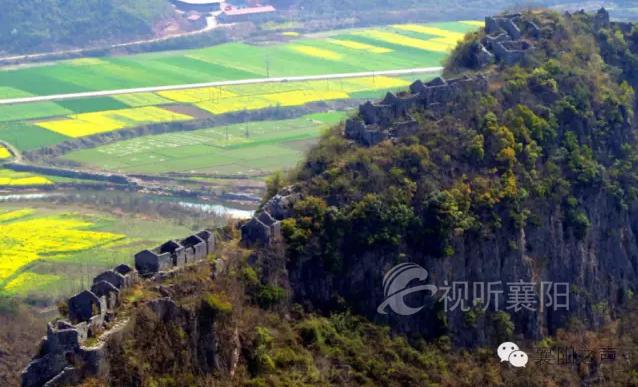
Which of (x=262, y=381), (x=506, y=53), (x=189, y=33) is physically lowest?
(x=189, y=33)

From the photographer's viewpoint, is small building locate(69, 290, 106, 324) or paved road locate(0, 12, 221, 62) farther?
paved road locate(0, 12, 221, 62)

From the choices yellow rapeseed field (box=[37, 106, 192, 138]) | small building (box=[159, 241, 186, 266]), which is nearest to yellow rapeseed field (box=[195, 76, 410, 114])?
yellow rapeseed field (box=[37, 106, 192, 138])

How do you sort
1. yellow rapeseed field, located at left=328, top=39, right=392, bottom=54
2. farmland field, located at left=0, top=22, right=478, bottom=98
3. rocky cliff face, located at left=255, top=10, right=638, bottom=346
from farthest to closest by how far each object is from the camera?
yellow rapeseed field, located at left=328, top=39, right=392, bottom=54 < farmland field, located at left=0, top=22, right=478, bottom=98 < rocky cliff face, located at left=255, top=10, right=638, bottom=346

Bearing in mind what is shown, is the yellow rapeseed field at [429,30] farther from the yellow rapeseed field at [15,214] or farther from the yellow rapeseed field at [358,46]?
the yellow rapeseed field at [15,214]

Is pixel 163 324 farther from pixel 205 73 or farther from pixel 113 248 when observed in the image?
pixel 205 73

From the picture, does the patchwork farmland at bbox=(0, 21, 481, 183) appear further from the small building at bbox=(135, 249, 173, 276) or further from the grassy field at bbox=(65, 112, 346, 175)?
the small building at bbox=(135, 249, 173, 276)

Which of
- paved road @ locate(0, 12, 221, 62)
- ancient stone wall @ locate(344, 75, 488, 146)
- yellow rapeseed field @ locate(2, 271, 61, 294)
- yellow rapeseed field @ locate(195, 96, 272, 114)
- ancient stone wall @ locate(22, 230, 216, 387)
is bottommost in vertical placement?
paved road @ locate(0, 12, 221, 62)

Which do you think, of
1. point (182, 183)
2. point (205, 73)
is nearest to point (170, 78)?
point (205, 73)
